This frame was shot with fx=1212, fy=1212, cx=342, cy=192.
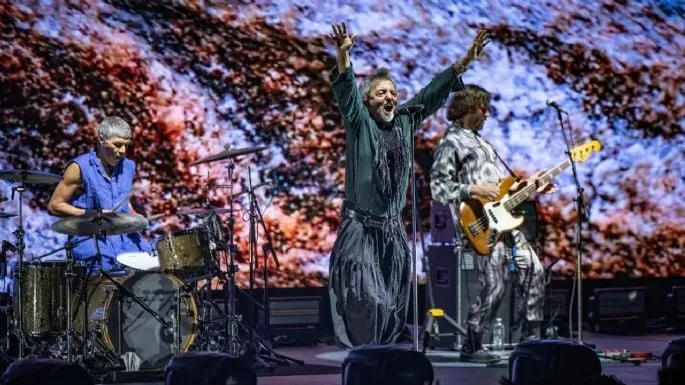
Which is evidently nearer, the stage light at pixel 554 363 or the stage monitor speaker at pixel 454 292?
the stage light at pixel 554 363

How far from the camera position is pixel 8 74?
891 cm

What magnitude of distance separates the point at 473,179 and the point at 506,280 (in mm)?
787

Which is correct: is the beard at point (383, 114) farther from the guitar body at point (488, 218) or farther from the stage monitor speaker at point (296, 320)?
the stage monitor speaker at point (296, 320)

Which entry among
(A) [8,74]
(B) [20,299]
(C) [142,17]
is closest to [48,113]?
(A) [8,74]

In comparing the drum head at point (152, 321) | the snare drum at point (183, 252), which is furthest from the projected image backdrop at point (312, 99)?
the drum head at point (152, 321)

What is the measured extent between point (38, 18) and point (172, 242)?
2.37 m

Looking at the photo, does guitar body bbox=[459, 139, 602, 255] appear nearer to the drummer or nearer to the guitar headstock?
the guitar headstock

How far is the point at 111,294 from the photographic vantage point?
776 centimetres

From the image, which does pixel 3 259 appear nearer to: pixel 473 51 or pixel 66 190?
pixel 66 190

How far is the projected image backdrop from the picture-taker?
909 cm

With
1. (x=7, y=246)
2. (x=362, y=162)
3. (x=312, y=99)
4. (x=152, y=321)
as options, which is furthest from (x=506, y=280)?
(x=7, y=246)

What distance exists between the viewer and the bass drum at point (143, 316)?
777cm

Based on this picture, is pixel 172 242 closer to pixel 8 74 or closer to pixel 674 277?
pixel 8 74

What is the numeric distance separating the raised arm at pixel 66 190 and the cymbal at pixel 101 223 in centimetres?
34
